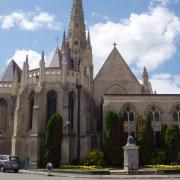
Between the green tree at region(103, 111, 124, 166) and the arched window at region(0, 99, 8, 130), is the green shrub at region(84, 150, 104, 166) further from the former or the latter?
the arched window at region(0, 99, 8, 130)

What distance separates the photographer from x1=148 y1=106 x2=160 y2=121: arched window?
45.8 metres

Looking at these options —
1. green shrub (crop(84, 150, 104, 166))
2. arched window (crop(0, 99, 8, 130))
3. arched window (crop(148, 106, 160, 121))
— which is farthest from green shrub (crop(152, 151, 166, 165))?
arched window (crop(0, 99, 8, 130))

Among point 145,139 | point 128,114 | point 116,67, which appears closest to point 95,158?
point 145,139

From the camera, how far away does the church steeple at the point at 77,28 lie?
68125 mm

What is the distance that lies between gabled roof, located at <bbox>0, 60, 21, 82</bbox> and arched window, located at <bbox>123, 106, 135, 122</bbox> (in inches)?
622

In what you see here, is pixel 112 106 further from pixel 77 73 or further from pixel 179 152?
pixel 179 152

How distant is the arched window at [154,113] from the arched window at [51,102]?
1196 centimetres

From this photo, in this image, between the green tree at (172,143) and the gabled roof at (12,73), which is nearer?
the green tree at (172,143)

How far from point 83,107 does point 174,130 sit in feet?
37.8

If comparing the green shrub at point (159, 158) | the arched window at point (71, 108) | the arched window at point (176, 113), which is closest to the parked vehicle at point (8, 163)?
the arched window at point (71, 108)

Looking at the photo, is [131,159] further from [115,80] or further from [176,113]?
[115,80]

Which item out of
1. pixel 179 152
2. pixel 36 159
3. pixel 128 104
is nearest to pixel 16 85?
pixel 36 159

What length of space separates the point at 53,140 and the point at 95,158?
5236 mm

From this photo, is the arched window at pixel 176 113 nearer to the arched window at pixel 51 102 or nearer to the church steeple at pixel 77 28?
the arched window at pixel 51 102
